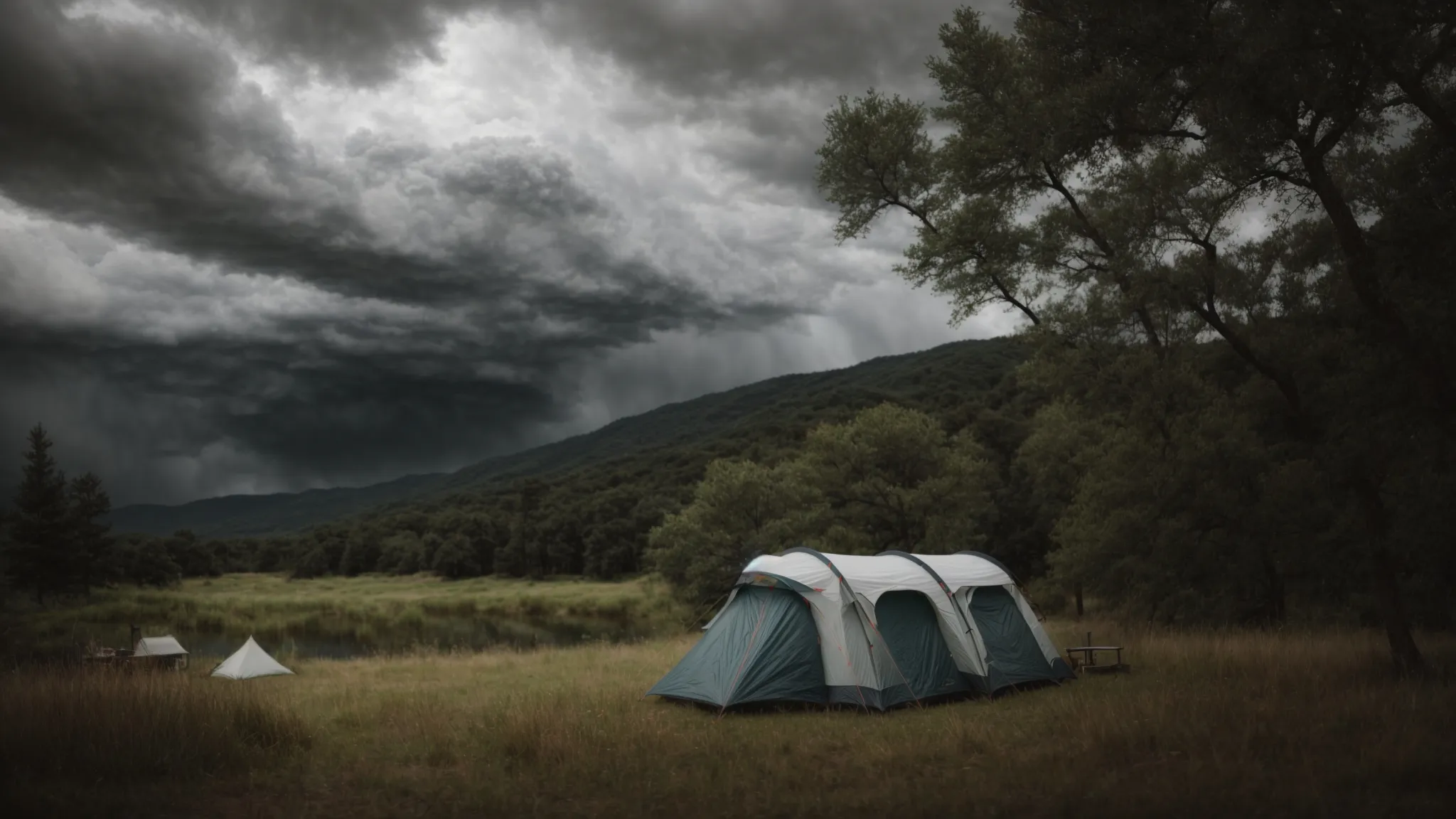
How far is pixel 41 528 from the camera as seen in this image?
50000mm

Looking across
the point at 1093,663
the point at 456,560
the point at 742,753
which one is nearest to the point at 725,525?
the point at 1093,663

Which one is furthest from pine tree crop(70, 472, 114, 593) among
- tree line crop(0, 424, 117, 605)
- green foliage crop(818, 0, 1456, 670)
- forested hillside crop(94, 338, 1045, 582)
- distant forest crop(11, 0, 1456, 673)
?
green foliage crop(818, 0, 1456, 670)

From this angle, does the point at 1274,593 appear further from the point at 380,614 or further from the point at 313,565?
the point at 313,565

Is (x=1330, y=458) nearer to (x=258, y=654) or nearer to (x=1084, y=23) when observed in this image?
(x=1084, y=23)

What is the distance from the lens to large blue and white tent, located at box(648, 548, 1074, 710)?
12125 millimetres

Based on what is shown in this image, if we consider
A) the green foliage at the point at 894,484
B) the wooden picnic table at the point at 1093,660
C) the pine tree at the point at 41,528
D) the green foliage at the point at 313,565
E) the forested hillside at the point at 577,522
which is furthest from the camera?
the green foliage at the point at 313,565

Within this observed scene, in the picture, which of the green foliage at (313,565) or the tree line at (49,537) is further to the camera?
the green foliage at (313,565)

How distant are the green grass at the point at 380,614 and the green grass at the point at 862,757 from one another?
22.9m

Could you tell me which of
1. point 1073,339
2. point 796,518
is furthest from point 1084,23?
point 796,518

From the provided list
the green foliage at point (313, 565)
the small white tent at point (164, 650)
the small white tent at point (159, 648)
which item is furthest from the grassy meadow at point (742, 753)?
the green foliage at point (313, 565)

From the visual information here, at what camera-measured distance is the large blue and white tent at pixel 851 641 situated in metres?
12.1

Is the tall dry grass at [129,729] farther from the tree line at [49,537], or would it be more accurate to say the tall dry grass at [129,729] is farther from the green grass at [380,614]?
the tree line at [49,537]

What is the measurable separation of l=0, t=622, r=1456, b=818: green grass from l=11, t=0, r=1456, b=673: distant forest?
3983mm

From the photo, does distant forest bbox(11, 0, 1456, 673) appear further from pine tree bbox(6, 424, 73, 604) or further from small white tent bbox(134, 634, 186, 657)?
pine tree bbox(6, 424, 73, 604)
